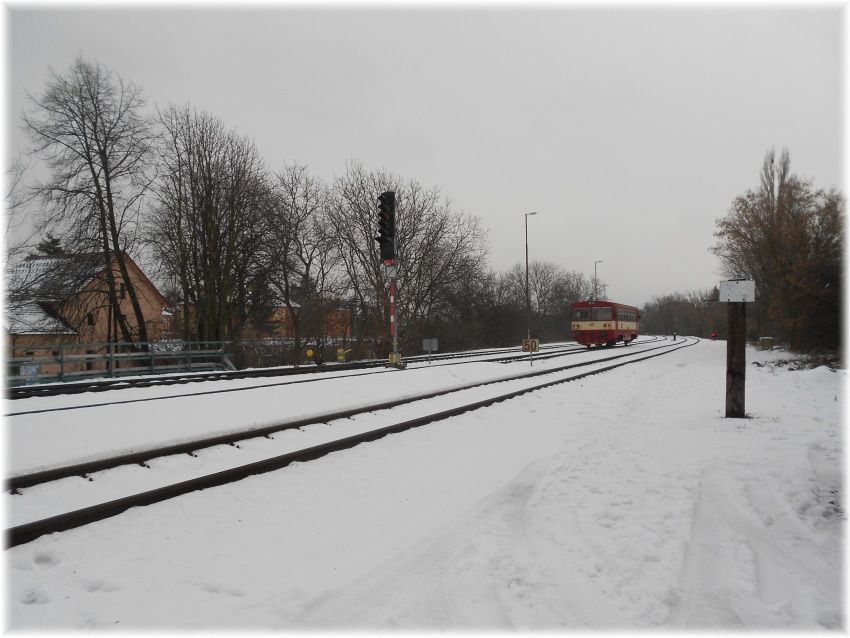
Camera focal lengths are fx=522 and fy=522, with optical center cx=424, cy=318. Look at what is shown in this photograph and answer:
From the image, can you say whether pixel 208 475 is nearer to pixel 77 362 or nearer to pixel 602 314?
pixel 77 362

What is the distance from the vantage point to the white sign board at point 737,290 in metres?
8.61

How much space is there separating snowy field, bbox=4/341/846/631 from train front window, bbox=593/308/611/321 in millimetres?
27340

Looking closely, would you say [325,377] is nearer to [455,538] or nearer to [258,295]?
[455,538]

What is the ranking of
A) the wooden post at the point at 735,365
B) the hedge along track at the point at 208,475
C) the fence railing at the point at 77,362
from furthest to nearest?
1. the fence railing at the point at 77,362
2. the wooden post at the point at 735,365
3. the hedge along track at the point at 208,475

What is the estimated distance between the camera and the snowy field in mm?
2965

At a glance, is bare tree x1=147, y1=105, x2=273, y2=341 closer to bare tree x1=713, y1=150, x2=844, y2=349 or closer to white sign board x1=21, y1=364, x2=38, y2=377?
white sign board x1=21, y1=364, x2=38, y2=377

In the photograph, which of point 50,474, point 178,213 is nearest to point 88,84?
point 178,213

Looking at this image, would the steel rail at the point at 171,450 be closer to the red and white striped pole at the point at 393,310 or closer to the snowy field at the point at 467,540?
the snowy field at the point at 467,540

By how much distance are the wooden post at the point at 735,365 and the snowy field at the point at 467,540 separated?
4.12ft

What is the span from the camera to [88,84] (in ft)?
71.4

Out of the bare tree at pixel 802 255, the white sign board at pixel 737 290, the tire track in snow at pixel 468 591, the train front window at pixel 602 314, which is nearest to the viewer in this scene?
the tire track in snow at pixel 468 591

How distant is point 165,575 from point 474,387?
1049 centimetres

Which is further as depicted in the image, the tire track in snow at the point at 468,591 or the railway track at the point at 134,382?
the railway track at the point at 134,382

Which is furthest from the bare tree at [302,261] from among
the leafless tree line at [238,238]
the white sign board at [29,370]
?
the white sign board at [29,370]
